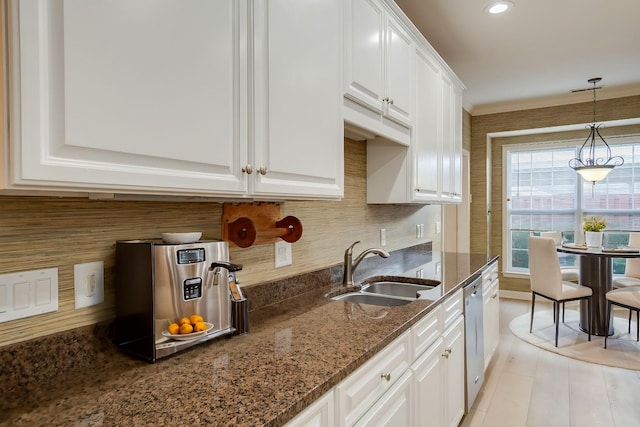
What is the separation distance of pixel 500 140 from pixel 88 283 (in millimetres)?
5572

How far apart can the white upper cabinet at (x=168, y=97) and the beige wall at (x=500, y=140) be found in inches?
170

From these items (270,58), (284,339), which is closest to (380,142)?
(270,58)

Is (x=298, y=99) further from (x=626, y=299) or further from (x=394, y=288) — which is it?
(x=626, y=299)

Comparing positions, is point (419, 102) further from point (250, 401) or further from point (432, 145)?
point (250, 401)

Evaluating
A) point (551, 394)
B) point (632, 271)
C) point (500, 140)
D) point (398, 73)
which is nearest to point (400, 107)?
point (398, 73)

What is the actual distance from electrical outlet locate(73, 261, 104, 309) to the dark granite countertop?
0.44 feet

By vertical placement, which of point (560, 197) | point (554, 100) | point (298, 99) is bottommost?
point (560, 197)

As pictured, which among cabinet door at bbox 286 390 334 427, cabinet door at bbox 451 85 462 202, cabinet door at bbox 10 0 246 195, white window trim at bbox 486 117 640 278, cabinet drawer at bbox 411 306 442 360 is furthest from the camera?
white window trim at bbox 486 117 640 278

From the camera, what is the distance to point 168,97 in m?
0.89

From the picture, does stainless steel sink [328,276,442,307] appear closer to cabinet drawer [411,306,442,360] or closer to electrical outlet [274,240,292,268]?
cabinet drawer [411,306,442,360]

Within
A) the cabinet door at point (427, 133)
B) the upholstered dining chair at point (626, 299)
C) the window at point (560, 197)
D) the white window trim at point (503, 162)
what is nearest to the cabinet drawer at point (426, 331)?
the cabinet door at point (427, 133)

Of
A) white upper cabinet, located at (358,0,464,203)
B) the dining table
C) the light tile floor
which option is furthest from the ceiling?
the light tile floor

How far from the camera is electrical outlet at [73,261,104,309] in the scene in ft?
3.34

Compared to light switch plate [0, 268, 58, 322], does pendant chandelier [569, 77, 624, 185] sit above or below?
above
